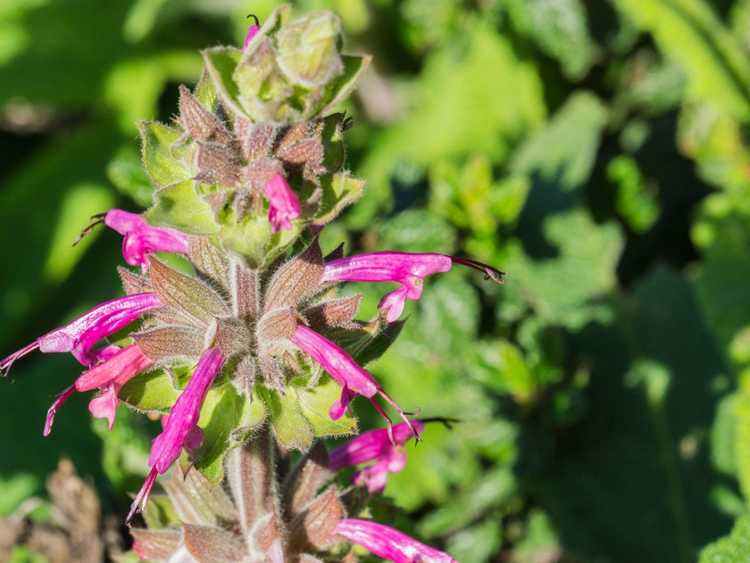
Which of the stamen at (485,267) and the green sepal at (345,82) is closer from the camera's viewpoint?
the green sepal at (345,82)

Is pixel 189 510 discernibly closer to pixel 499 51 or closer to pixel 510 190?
pixel 510 190

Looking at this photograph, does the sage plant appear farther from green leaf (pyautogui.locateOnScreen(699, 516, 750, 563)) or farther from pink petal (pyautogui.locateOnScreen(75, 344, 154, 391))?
green leaf (pyautogui.locateOnScreen(699, 516, 750, 563))

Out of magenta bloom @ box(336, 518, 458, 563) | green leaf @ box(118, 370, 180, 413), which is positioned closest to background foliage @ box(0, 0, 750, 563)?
magenta bloom @ box(336, 518, 458, 563)

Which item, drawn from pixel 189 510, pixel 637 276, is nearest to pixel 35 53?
pixel 637 276

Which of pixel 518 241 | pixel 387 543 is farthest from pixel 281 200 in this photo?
pixel 518 241

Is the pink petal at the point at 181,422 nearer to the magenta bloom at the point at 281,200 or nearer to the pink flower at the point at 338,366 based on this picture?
the pink flower at the point at 338,366

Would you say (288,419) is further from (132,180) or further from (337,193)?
(132,180)

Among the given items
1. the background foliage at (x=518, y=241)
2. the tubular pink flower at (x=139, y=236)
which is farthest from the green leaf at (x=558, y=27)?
the tubular pink flower at (x=139, y=236)
